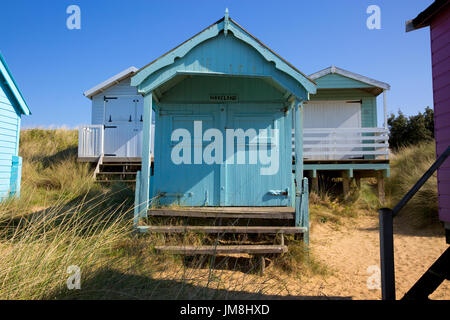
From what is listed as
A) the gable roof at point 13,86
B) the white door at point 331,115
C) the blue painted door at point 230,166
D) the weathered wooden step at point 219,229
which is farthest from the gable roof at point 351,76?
the gable roof at point 13,86

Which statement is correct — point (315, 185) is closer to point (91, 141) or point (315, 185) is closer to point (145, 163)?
point (145, 163)

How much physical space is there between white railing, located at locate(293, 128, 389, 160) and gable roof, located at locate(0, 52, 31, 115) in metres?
9.53

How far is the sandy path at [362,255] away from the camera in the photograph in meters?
4.25

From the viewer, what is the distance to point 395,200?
896 centimetres

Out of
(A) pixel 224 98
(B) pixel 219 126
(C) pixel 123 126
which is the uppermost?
(C) pixel 123 126

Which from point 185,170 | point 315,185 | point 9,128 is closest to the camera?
point 185,170

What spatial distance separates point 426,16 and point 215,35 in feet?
11.8

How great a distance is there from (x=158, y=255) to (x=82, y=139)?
9.38 meters

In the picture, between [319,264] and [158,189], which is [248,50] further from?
[319,264]

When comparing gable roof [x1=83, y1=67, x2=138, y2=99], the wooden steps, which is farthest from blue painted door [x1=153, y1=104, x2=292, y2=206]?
gable roof [x1=83, y1=67, x2=138, y2=99]

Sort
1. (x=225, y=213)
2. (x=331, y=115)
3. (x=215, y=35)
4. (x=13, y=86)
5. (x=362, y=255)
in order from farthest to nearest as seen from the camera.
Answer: (x=331, y=115)
(x=13, y=86)
(x=362, y=255)
(x=225, y=213)
(x=215, y=35)

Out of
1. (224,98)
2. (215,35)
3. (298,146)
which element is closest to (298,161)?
(298,146)

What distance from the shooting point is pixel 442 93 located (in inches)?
169
